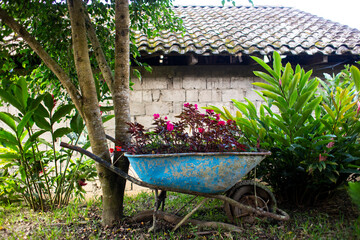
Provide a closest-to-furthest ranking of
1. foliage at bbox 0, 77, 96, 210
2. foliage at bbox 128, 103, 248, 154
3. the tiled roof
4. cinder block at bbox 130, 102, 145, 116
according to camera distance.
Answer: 1. foliage at bbox 128, 103, 248, 154
2. foliage at bbox 0, 77, 96, 210
3. the tiled roof
4. cinder block at bbox 130, 102, 145, 116

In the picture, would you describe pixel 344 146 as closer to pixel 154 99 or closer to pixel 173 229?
pixel 173 229

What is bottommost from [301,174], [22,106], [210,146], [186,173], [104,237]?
[104,237]

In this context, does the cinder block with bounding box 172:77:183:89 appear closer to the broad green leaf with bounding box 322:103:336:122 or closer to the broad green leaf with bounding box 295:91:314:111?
the broad green leaf with bounding box 295:91:314:111

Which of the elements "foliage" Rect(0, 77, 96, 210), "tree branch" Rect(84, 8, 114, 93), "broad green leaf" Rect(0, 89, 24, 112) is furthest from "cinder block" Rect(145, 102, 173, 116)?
"broad green leaf" Rect(0, 89, 24, 112)

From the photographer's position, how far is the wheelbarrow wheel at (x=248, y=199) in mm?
2113

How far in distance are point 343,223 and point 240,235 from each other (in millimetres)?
866

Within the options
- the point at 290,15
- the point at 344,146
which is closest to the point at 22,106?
the point at 344,146

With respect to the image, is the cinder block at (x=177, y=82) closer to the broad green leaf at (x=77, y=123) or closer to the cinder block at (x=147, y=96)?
the cinder block at (x=147, y=96)

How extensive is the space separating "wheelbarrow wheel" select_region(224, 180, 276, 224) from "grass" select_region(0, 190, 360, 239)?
74mm

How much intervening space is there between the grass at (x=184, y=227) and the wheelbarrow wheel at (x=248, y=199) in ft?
0.24

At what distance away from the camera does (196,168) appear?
5.90 feet

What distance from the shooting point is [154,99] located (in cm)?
454

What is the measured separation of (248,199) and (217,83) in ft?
9.25

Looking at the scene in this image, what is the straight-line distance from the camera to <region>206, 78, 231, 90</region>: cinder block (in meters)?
4.64
